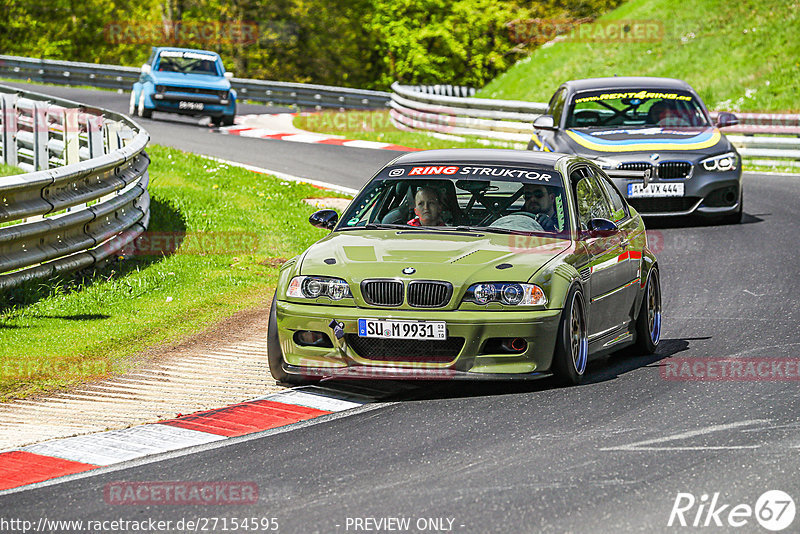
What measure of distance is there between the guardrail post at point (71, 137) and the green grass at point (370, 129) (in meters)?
9.53

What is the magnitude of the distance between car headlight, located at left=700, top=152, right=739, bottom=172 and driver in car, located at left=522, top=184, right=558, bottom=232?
23.2ft

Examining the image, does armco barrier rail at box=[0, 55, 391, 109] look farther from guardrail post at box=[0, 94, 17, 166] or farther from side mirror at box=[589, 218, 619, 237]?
side mirror at box=[589, 218, 619, 237]

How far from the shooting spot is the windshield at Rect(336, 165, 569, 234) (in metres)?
8.50

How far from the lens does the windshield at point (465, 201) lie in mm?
8500

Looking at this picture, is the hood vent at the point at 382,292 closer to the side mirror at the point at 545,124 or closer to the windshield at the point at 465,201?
the windshield at the point at 465,201

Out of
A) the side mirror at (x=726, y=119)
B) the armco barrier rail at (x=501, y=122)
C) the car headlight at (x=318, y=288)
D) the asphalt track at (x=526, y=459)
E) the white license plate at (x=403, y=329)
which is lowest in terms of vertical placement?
the armco barrier rail at (x=501, y=122)

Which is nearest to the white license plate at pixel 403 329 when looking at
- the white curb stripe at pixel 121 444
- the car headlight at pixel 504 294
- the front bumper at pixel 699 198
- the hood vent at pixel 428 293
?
the hood vent at pixel 428 293

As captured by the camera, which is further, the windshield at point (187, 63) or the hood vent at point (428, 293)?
the windshield at point (187, 63)

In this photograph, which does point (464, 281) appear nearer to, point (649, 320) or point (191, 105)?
point (649, 320)

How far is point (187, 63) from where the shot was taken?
31.4 metres

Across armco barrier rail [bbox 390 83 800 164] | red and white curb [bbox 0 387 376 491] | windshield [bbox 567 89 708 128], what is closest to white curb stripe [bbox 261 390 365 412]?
red and white curb [bbox 0 387 376 491]

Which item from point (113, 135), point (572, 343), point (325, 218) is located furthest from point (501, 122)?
point (572, 343)

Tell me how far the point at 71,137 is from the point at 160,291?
5.66 m

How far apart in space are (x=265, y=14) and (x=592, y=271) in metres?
52.7
